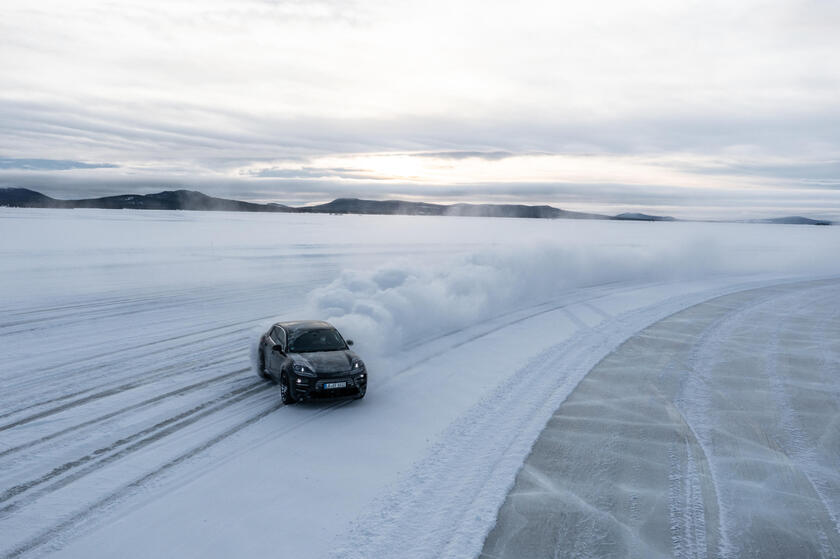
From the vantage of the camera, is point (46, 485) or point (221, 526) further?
point (46, 485)

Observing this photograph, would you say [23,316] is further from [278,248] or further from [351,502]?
[278,248]

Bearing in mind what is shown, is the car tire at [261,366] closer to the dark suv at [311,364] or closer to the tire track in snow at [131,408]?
the dark suv at [311,364]

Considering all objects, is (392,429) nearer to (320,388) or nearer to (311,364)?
(320,388)

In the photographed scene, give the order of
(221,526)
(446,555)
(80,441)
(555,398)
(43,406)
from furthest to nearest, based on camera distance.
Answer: (555,398), (43,406), (80,441), (221,526), (446,555)

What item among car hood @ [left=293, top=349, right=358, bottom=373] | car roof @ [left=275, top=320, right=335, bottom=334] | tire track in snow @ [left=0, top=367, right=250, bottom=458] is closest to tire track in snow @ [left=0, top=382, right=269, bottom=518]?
tire track in snow @ [left=0, top=367, right=250, bottom=458]

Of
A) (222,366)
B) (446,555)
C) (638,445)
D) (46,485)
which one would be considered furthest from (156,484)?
(638,445)

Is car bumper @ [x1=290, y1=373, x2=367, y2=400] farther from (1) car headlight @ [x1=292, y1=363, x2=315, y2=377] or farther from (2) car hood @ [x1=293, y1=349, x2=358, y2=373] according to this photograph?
(2) car hood @ [x1=293, y1=349, x2=358, y2=373]

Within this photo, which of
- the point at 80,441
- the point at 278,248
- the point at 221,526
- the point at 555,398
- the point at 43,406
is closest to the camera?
the point at 221,526

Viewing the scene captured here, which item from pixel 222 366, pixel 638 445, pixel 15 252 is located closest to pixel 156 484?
pixel 222 366

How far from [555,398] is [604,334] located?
27.2 feet

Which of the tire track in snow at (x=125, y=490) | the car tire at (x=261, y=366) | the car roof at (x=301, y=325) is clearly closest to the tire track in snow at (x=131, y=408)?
the car tire at (x=261, y=366)

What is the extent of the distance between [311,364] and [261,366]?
2527mm

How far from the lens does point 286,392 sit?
11.6m

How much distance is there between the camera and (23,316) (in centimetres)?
2006
